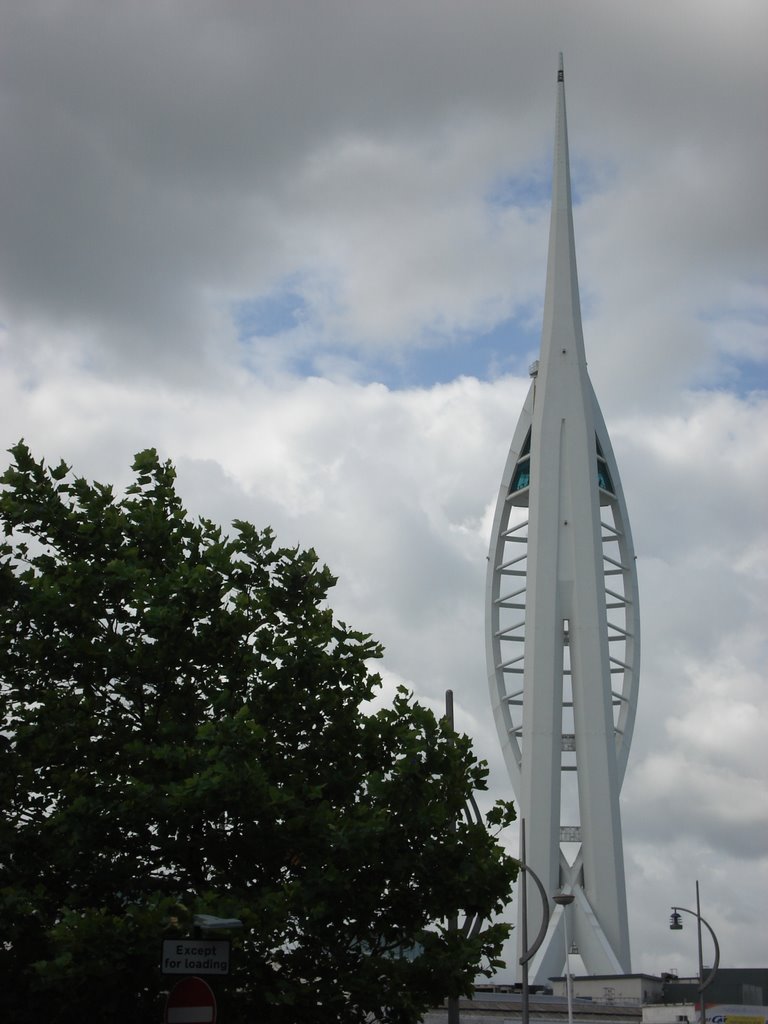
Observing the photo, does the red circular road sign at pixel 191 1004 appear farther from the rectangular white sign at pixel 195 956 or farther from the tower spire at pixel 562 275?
the tower spire at pixel 562 275

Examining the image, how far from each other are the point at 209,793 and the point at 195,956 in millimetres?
2874

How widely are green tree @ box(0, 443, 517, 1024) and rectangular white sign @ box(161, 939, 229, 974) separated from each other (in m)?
1.82

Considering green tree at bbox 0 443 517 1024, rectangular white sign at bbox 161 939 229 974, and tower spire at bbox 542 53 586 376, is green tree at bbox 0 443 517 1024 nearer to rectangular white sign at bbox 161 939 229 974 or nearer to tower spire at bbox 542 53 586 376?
rectangular white sign at bbox 161 939 229 974

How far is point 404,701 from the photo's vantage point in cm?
1973

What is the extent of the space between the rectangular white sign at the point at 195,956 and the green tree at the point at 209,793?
5.97 feet

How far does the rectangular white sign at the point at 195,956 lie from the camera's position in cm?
1430

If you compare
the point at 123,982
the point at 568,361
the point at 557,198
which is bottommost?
the point at 123,982

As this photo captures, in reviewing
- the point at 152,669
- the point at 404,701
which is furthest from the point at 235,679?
the point at 404,701

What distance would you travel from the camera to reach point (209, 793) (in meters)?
17.1

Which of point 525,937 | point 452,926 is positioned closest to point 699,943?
point 525,937

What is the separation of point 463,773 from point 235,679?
3.34 m

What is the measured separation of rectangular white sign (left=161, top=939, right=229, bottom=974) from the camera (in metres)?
14.3

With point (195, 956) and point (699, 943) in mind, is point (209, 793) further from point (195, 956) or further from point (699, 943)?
point (699, 943)

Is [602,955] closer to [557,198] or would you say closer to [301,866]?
[557,198]
